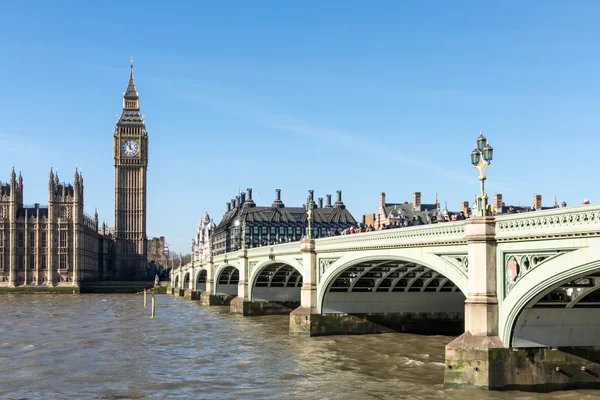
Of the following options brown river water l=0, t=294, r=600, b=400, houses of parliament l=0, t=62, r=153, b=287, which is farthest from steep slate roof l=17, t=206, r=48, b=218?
brown river water l=0, t=294, r=600, b=400

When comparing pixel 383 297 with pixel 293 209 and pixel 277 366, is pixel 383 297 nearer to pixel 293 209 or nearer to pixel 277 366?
pixel 277 366

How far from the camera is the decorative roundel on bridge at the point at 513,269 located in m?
24.7

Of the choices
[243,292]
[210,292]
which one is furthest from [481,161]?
[210,292]

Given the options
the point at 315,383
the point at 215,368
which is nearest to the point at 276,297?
the point at 215,368

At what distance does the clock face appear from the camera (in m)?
179

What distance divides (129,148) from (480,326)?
16167 cm

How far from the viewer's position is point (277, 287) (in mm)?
68500

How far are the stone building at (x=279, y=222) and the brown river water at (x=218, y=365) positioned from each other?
311ft

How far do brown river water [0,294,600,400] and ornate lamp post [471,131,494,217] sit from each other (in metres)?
6.19

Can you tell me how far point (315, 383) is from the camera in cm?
2983

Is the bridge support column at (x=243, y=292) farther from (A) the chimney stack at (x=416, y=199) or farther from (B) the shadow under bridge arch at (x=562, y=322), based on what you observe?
(A) the chimney stack at (x=416, y=199)

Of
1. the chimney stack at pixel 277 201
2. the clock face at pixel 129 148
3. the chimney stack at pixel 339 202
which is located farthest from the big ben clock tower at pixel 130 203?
→ the chimney stack at pixel 339 202

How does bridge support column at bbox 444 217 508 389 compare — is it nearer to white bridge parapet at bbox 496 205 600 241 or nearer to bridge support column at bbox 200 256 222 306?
white bridge parapet at bbox 496 205 600 241

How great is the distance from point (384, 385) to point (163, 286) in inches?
4763
